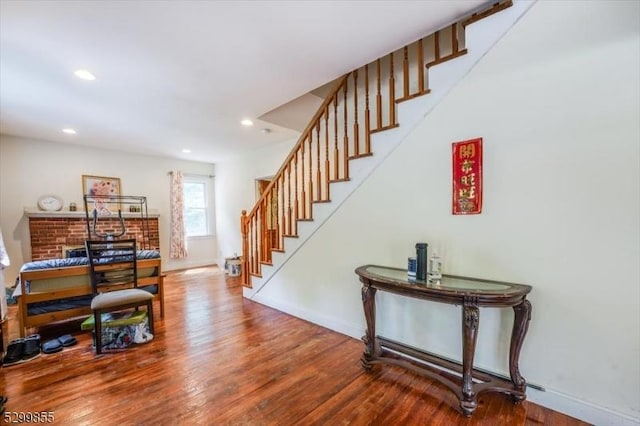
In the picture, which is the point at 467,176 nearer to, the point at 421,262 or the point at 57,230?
the point at 421,262

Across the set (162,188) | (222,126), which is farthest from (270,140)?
(162,188)

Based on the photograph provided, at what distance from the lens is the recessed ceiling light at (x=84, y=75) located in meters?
2.54

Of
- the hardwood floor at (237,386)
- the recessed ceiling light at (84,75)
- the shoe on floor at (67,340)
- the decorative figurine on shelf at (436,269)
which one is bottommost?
the hardwood floor at (237,386)

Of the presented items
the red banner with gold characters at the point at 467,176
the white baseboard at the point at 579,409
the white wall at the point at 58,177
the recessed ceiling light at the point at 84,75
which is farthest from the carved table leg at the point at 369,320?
the white wall at the point at 58,177

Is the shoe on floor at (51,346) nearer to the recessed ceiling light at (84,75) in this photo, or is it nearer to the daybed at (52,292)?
the daybed at (52,292)

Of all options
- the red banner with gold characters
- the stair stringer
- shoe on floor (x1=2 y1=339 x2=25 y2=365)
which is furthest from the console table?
shoe on floor (x1=2 y1=339 x2=25 y2=365)

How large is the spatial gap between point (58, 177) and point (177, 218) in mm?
2076

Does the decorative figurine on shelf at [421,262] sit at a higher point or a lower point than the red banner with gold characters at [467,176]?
lower

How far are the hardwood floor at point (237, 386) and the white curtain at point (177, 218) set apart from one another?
322 centimetres

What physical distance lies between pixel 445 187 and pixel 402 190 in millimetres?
363

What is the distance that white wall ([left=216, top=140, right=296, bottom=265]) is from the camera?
5434 millimetres

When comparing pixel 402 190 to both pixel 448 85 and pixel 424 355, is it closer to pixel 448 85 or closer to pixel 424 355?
pixel 448 85

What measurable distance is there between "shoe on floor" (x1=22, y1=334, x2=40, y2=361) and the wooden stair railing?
2.23m

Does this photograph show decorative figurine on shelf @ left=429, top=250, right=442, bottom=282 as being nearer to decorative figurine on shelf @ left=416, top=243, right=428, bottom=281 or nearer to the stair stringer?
decorative figurine on shelf @ left=416, top=243, right=428, bottom=281
